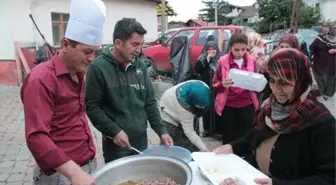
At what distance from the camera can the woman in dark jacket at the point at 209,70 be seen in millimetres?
5246

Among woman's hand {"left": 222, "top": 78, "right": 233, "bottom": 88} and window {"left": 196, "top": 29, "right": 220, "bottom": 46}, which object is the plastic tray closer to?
woman's hand {"left": 222, "top": 78, "right": 233, "bottom": 88}

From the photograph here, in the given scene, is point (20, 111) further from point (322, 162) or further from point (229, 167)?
point (322, 162)

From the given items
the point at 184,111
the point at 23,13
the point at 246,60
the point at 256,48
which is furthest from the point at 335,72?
the point at 23,13

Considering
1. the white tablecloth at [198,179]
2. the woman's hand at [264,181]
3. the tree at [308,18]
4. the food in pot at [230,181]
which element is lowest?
the white tablecloth at [198,179]

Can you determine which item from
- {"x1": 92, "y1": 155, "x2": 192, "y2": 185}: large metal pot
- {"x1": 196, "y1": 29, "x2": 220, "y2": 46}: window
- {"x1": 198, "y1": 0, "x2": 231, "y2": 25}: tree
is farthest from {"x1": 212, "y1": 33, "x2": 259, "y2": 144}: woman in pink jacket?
{"x1": 198, "y1": 0, "x2": 231, "y2": 25}: tree

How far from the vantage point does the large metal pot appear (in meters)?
1.72

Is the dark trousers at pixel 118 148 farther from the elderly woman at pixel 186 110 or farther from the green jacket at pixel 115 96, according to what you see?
the elderly woman at pixel 186 110

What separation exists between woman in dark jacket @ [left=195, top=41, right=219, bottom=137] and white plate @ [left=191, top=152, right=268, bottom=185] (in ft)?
10.4

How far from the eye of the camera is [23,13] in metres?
10.4

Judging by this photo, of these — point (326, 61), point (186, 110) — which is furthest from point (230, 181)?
point (326, 61)

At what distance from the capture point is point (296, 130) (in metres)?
1.62

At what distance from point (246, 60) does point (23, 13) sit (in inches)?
339

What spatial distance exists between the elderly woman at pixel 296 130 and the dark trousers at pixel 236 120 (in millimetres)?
2230

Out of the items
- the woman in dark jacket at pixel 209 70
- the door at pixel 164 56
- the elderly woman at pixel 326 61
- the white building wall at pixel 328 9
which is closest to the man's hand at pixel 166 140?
the woman in dark jacket at pixel 209 70
